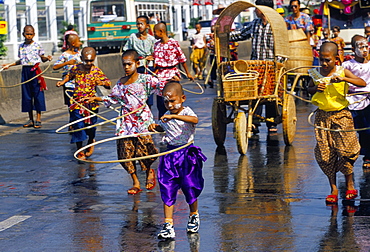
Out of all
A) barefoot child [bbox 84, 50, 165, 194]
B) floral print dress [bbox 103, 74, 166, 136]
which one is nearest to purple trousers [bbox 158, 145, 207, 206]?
barefoot child [bbox 84, 50, 165, 194]

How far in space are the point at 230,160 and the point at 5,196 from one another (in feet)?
10.6

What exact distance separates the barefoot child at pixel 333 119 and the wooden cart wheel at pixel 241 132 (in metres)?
2.58

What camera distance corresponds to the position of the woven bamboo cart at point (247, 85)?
34.7ft

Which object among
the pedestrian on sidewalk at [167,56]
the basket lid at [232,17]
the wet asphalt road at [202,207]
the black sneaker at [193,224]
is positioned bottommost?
the wet asphalt road at [202,207]

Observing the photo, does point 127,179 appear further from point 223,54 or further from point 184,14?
point 184,14

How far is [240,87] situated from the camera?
10.6 m

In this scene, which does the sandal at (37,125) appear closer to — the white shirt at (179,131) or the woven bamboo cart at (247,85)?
the woven bamboo cart at (247,85)

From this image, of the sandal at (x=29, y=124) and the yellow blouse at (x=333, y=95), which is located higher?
the yellow blouse at (x=333, y=95)

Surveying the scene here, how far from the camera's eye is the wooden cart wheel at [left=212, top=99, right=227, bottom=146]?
1135 cm

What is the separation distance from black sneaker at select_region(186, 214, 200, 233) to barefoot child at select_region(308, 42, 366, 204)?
1.64 m

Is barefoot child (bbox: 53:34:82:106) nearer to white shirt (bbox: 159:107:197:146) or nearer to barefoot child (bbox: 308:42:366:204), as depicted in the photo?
barefoot child (bbox: 308:42:366:204)

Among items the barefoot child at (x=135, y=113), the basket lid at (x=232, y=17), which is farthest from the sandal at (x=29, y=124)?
the barefoot child at (x=135, y=113)

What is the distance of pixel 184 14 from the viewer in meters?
61.9

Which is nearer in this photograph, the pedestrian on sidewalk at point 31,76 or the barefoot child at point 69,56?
the barefoot child at point 69,56
